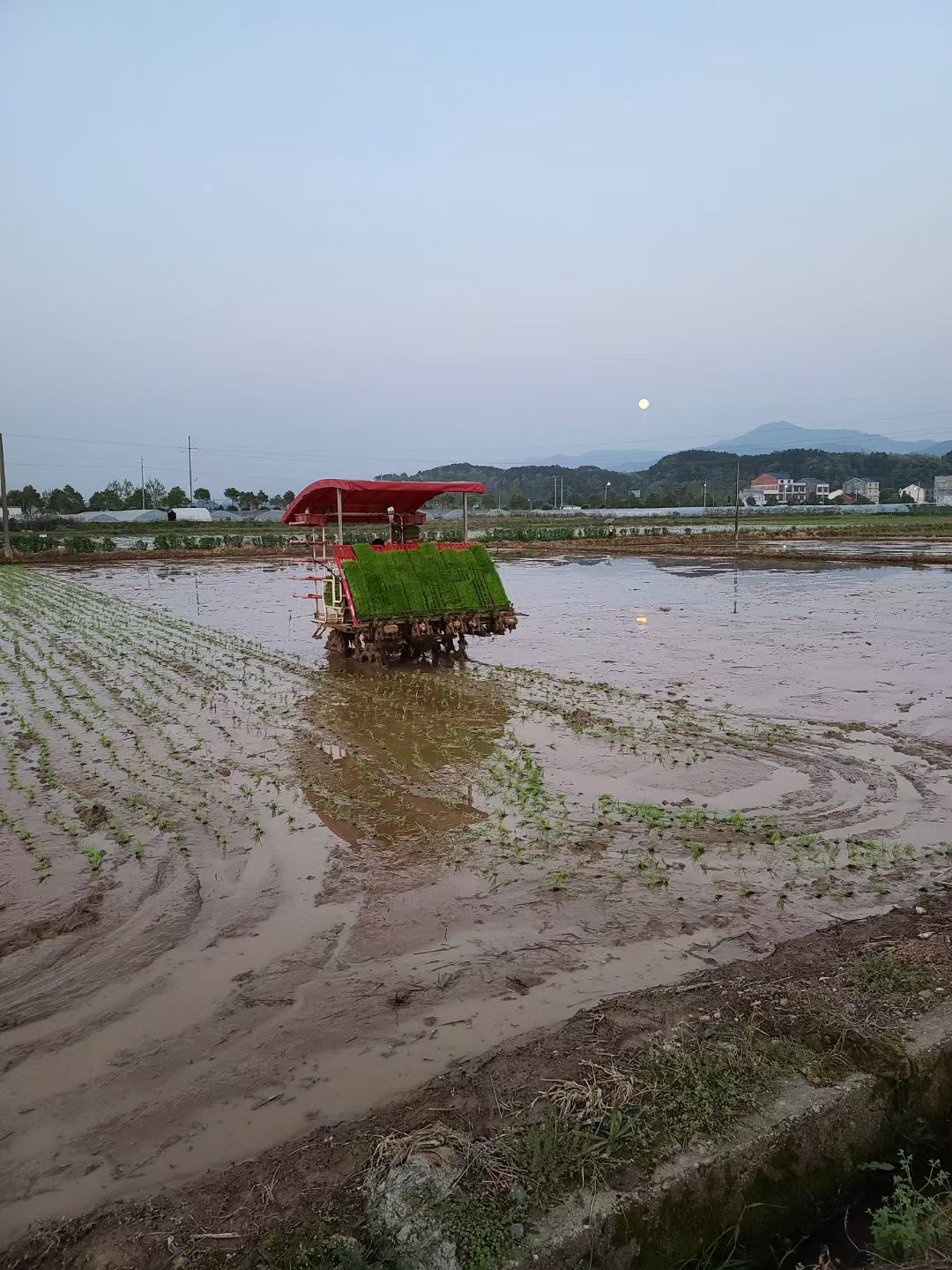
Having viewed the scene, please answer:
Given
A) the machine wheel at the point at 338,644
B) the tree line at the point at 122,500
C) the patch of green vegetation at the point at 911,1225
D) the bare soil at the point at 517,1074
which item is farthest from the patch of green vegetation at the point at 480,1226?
the tree line at the point at 122,500

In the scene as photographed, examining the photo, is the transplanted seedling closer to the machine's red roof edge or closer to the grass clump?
the grass clump

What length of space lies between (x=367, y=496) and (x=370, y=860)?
7.70 metres

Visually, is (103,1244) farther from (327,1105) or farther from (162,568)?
(162,568)

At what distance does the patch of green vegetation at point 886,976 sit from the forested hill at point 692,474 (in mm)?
115144

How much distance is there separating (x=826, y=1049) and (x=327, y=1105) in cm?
211

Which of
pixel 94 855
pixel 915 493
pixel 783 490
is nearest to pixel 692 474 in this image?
pixel 783 490

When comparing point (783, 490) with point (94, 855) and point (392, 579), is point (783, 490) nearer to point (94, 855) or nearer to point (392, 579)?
point (392, 579)

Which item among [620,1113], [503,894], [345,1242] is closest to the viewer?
[345,1242]

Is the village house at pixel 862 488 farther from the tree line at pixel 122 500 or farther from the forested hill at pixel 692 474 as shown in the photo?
the tree line at pixel 122 500

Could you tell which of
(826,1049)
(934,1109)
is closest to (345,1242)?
(826,1049)

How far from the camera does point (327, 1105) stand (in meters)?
3.52

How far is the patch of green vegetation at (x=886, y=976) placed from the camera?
149 inches

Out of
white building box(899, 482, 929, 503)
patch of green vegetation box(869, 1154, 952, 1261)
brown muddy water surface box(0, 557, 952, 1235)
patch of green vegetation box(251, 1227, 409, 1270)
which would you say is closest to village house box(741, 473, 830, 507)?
white building box(899, 482, 929, 503)

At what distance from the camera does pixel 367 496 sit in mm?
12672
